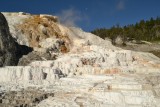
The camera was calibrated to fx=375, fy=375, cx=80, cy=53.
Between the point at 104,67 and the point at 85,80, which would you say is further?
the point at 104,67

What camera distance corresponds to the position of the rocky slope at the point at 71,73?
17.9 meters

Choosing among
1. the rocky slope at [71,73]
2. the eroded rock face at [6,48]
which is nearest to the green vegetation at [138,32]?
the rocky slope at [71,73]

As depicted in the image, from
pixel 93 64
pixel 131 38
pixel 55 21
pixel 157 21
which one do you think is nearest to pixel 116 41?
pixel 131 38

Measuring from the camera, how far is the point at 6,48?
84.6ft

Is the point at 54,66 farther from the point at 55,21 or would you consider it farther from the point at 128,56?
the point at 55,21

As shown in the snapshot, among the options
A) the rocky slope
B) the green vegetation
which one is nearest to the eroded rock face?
the rocky slope

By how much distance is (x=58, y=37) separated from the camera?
32719 millimetres

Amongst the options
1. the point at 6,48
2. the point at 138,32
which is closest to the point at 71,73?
the point at 6,48

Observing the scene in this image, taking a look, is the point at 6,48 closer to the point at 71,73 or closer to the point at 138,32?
the point at 71,73

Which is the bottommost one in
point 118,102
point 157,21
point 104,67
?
point 118,102

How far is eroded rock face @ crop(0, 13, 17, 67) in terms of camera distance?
25.1 m

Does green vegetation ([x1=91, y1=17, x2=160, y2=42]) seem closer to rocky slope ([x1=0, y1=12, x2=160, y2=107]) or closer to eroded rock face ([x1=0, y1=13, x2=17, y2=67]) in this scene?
rocky slope ([x1=0, y1=12, x2=160, y2=107])

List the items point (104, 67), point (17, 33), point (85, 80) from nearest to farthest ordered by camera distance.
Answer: point (85, 80) < point (104, 67) < point (17, 33)

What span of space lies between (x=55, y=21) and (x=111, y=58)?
10723 mm
